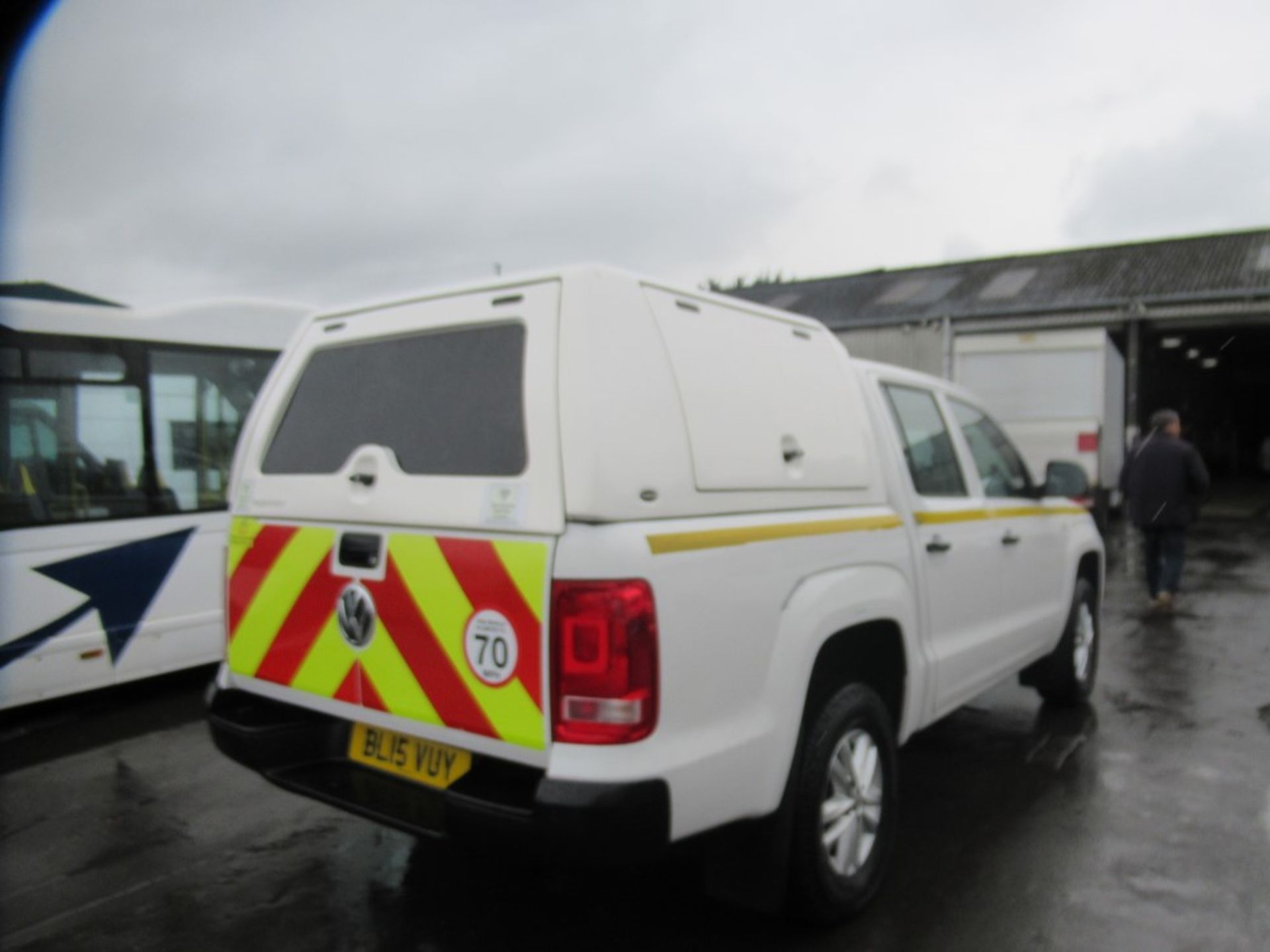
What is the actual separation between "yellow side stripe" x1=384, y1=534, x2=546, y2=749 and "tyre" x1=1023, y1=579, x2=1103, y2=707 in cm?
369

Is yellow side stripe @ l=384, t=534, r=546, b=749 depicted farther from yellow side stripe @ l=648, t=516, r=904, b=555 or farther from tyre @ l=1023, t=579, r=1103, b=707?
tyre @ l=1023, t=579, r=1103, b=707

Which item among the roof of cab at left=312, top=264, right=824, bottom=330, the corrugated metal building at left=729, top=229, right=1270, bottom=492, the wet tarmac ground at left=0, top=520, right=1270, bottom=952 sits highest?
the corrugated metal building at left=729, top=229, right=1270, bottom=492

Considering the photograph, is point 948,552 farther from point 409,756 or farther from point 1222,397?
point 1222,397

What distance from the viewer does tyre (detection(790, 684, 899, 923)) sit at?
2.75 metres

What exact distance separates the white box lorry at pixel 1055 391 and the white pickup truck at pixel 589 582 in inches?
460

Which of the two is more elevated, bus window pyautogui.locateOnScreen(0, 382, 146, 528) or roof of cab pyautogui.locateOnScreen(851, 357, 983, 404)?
roof of cab pyautogui.locateOnScreen(851, 357, 983, 404)

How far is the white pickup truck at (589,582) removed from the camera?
7.48ft

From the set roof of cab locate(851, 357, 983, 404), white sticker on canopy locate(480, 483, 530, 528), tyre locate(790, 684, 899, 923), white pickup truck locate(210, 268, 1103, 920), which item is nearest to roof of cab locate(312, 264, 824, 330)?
white pickup truck locate(210, 268, 1103, 920)

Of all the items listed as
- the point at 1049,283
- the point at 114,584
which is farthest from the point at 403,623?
the point at 1049,283

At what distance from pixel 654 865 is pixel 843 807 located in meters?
0.87

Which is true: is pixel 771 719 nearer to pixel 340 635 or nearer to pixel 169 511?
pixel 340 635

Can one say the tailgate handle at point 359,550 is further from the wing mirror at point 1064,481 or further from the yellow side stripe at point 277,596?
the wing mirror at point 1064,481

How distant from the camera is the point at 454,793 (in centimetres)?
243

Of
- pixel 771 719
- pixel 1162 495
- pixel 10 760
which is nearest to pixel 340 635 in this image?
pixel 771 719
